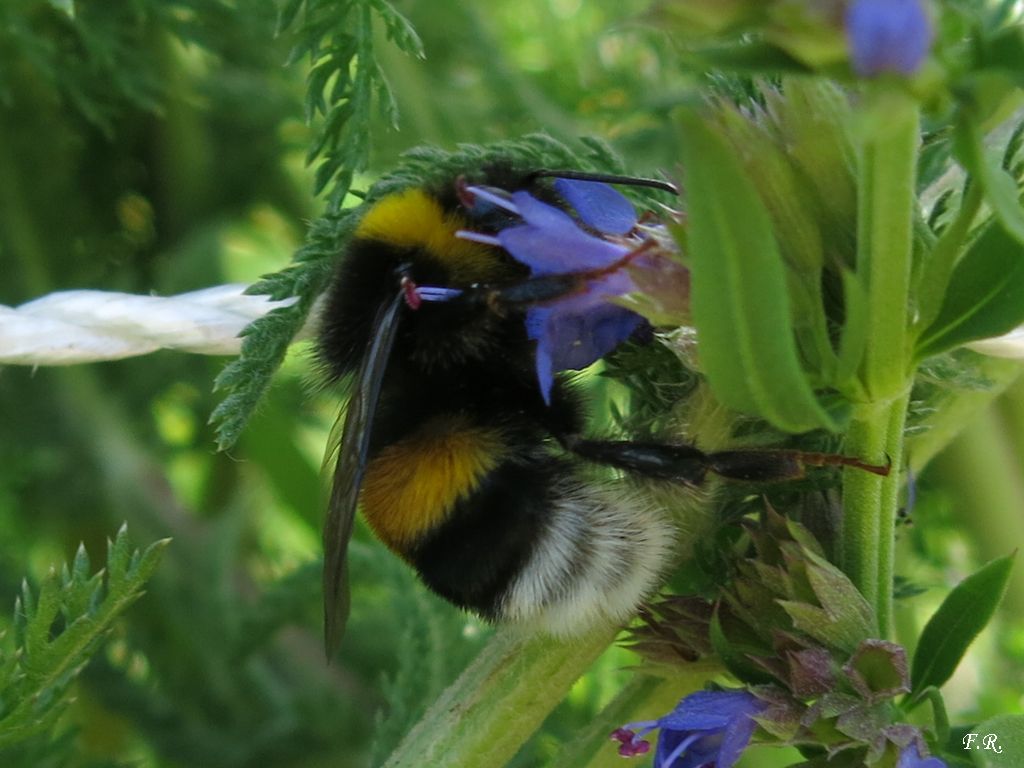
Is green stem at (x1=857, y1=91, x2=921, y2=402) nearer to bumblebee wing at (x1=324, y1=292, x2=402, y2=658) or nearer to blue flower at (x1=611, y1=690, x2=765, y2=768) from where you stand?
blue flower at (x1=611, y1=690, x2=765, y2=768)

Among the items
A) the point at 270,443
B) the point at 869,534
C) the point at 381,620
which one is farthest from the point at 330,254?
the point at 270,443

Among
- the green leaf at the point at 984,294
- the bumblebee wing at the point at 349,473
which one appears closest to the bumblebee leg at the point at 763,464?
the green leaf at the point at 984,294

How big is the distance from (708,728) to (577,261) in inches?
10.8

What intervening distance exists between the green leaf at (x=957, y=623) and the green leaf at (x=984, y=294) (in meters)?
0.14

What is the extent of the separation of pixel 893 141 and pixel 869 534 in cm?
25

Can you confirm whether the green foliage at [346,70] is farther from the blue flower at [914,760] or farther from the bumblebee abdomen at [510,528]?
the blue flower at [914,760]

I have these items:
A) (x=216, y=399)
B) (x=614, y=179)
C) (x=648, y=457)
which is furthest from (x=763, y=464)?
(x=216, y=399)

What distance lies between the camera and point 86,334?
34.7 inches

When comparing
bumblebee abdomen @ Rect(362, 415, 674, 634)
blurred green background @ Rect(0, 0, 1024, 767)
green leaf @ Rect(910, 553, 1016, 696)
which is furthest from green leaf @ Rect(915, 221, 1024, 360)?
blurred green background @ Rect(0, 0, 1024, 767)

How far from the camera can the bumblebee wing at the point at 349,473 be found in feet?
2.54

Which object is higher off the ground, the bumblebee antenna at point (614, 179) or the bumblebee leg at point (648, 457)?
the bumblebee antenna at point (614, 179)

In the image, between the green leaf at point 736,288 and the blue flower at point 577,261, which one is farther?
the blue flower at point 577,261

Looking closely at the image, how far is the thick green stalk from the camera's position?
0.51 meters

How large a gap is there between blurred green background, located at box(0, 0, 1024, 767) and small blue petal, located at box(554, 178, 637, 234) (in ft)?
1.58
